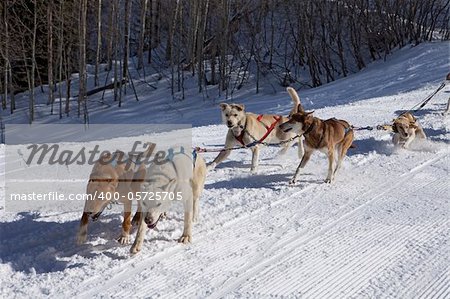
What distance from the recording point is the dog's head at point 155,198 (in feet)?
13.2

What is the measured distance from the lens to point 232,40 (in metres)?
26.1

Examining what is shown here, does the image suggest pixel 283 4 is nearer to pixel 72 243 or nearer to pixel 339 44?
pixel 339 44

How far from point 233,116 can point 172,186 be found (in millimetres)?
3263

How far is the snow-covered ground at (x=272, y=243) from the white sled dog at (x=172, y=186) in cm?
20

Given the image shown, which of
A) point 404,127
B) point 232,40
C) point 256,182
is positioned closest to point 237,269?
point 256,182

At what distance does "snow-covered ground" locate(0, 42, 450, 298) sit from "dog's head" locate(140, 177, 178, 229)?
16.8 inches

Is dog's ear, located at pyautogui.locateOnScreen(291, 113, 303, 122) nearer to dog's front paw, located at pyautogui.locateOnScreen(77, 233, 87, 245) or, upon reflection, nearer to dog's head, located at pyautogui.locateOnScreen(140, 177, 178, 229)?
dog's head, located at pyautogui.locateOnScreen(140, 177, 178, 229)

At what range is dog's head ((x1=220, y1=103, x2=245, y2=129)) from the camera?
740 centimetres

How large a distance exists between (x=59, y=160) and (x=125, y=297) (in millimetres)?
4457

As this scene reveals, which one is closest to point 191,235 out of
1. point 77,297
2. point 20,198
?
point 77,297

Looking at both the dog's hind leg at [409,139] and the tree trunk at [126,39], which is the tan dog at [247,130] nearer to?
the dog's hind leg at [409,139]

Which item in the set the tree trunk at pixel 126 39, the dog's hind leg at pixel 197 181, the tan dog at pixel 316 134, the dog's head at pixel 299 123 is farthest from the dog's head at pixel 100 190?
the tree trunk at pixel 126 39

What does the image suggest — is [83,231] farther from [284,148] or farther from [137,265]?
[284,148]

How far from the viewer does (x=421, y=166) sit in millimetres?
7395
